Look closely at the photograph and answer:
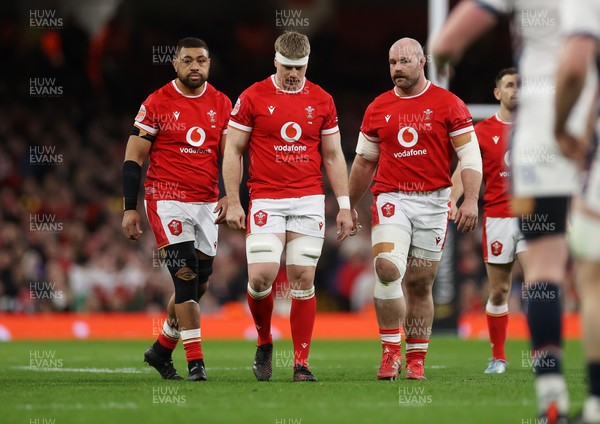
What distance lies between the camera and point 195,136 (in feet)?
28.9

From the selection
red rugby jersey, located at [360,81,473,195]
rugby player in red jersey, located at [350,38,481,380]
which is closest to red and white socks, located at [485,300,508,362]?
rugby player in red jersey, located at [350,38,481,380]

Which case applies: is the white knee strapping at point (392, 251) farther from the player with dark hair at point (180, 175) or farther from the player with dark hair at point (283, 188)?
the player with dark hair at point (180, 175)

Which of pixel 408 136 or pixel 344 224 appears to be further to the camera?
pixel 408 136

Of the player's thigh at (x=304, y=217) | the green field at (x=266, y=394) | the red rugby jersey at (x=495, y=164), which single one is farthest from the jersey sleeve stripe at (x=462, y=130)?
the green field at (x=266, y=394)

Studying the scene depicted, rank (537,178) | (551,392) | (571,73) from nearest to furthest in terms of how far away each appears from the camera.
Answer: (571,73) < (551,392) < (537,178)

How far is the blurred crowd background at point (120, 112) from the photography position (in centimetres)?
1870

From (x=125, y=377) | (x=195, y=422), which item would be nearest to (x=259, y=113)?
(x=125, y=377)

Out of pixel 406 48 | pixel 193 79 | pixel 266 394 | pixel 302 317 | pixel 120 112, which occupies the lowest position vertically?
pixel 266 394

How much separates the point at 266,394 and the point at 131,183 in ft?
7.99

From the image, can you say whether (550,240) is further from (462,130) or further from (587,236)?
(462,130)

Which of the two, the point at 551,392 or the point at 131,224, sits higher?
the point at 131,224

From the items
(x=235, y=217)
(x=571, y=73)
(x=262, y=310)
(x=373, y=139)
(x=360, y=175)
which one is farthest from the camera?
(x=360, y=175)

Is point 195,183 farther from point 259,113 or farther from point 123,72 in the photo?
point 123,72

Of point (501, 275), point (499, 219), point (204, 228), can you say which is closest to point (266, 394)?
point (204, 228)
